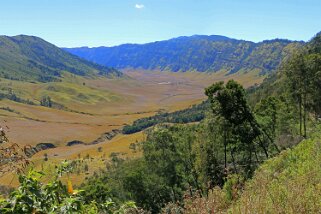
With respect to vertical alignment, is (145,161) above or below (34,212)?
below

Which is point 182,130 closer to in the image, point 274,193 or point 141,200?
point 141,200

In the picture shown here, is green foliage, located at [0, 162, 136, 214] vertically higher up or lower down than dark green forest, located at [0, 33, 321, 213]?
higher up

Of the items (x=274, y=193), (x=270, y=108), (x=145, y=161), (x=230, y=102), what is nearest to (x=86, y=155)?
(x=145, y=161)

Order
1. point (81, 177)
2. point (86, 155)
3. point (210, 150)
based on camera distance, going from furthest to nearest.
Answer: point (86, 155)
point (81, 177)
point (210, 150)

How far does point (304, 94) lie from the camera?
42.2m

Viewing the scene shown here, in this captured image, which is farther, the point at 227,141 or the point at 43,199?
the point at 227,141

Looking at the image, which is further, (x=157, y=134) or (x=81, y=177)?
(x=81, y=177)

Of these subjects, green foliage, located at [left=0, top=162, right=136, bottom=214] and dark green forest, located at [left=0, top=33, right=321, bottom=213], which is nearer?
green foliage, located at [left=0, top=162, right=136, bottom=214]

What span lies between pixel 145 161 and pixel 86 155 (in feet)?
442

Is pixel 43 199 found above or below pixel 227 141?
above

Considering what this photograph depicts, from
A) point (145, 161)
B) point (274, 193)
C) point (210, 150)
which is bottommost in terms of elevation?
point (145, 161)

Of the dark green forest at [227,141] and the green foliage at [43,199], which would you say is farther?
the dark green forest at [227,141]

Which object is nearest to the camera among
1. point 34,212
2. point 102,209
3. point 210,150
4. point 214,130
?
point 34,212

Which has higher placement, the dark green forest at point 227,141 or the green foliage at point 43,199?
the green foliage at point 43,199
